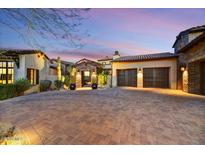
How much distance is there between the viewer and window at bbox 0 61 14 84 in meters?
4.94

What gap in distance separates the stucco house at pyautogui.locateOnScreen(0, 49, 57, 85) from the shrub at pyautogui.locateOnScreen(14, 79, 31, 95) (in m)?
0.12

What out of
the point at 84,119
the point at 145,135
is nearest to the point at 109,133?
the point at 145,135

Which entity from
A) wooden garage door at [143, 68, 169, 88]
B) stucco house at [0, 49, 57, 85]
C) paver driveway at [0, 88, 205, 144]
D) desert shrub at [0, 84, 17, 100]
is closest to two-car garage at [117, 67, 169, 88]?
wooden garage door at [143, 68, 169, 88]

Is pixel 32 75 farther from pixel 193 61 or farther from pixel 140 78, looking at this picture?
pixel 140 78

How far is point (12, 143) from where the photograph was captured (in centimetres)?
324

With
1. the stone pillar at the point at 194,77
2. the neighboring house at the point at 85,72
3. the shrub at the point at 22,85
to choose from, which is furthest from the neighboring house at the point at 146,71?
the shrub at the point at 22,85

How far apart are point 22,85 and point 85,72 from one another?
883 centimetres

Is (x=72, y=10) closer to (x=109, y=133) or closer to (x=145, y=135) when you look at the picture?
(x=109, y=133)

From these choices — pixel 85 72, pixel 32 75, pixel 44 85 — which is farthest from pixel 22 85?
pixel 85 72

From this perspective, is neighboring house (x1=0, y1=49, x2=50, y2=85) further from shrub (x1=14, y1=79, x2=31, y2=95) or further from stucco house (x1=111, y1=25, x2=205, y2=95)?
stucco house (x1=111, y1=25, x2=205, y2=95)

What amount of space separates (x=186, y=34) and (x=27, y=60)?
7480 mm

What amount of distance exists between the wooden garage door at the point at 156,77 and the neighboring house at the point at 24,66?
24.9 ft

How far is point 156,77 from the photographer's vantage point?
11625 mm

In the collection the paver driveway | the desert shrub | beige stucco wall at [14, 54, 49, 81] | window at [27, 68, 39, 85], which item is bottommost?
the paver driveway
